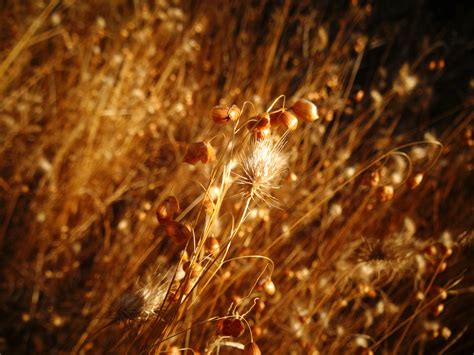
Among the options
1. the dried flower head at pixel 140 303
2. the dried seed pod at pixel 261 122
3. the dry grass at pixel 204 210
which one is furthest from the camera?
the dry grass at pixel 204 210

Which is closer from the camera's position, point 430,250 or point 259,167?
point 259,167

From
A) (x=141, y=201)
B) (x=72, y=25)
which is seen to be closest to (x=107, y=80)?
(x=141, y=201)

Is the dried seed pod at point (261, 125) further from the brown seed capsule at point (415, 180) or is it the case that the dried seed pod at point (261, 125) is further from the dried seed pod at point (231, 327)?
the brown seed capsule at point (415, 180)

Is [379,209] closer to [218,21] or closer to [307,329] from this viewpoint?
[307,329]

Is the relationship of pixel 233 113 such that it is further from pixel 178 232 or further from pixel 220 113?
pixel 178 232

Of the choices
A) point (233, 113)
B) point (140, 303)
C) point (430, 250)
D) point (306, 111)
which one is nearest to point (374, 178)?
point (430, 250)

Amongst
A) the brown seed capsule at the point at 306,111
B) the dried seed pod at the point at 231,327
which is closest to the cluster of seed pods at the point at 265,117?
the brown seed capsule at the point at 306,111
